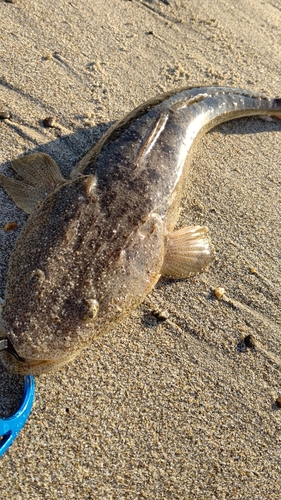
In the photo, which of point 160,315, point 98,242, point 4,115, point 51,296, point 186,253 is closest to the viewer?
point 51,296

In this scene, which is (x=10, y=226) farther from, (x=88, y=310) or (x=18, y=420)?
(x=18, y=420)

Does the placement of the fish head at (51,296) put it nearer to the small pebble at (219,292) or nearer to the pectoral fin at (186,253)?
the pectoral fin at (186,253)

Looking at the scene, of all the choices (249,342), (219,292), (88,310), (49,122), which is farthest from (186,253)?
(49,122)

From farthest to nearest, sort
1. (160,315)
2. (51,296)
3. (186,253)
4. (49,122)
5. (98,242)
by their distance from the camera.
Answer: (49,122), (186,253), (160,315), (98,242), (51,296)

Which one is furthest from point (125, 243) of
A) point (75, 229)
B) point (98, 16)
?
point (98, 16)

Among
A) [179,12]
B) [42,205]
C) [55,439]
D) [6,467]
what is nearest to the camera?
[6,467]

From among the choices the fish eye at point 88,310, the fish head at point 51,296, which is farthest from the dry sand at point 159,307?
the fish eye at point 88,310

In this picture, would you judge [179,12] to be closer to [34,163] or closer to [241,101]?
[241,101]
